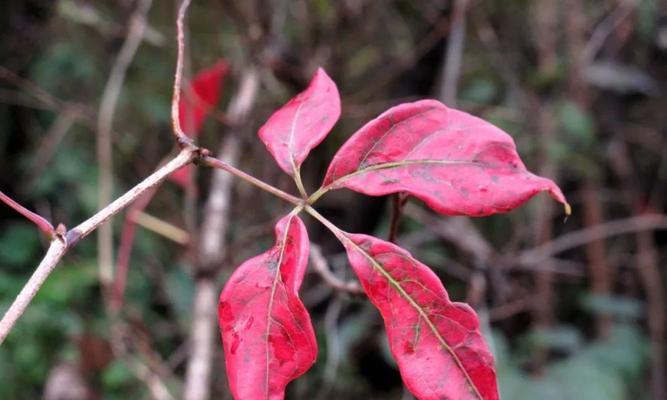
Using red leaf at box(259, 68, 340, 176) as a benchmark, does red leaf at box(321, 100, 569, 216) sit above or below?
below

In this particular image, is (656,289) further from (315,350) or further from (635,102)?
(315,350)

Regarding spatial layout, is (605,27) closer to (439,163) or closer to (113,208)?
(439,163)

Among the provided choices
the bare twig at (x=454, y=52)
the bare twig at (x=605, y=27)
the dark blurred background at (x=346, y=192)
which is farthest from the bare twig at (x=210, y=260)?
the bare twig at (x=605, y=27)

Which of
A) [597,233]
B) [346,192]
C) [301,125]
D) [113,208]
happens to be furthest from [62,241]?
[346,192]

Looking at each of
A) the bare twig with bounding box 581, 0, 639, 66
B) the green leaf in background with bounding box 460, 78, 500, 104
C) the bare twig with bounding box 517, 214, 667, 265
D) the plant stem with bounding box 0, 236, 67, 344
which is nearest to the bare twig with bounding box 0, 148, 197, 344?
the plant stem with bounding box 0, 236, 67, 344

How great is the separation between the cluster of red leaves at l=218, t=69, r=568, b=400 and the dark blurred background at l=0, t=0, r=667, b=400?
0.56m

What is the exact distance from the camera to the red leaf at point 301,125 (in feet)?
1.27

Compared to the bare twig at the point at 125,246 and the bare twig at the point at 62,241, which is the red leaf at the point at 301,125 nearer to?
the bare twig at the point at 62,241

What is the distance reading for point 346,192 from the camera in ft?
5.49

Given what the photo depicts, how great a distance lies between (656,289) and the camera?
1.54m

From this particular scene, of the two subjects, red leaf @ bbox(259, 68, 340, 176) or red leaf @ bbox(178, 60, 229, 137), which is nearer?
red leaf @ bbox(259, 68, 340, 176)

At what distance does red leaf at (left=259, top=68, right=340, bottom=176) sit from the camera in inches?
15.2

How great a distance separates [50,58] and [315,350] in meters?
1.34

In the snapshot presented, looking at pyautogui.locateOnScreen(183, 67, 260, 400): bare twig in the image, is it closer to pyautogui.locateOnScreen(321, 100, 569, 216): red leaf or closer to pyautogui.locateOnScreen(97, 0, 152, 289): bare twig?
pyautogui.locateOnScreen(97, 0, 152, 289): bare twig
